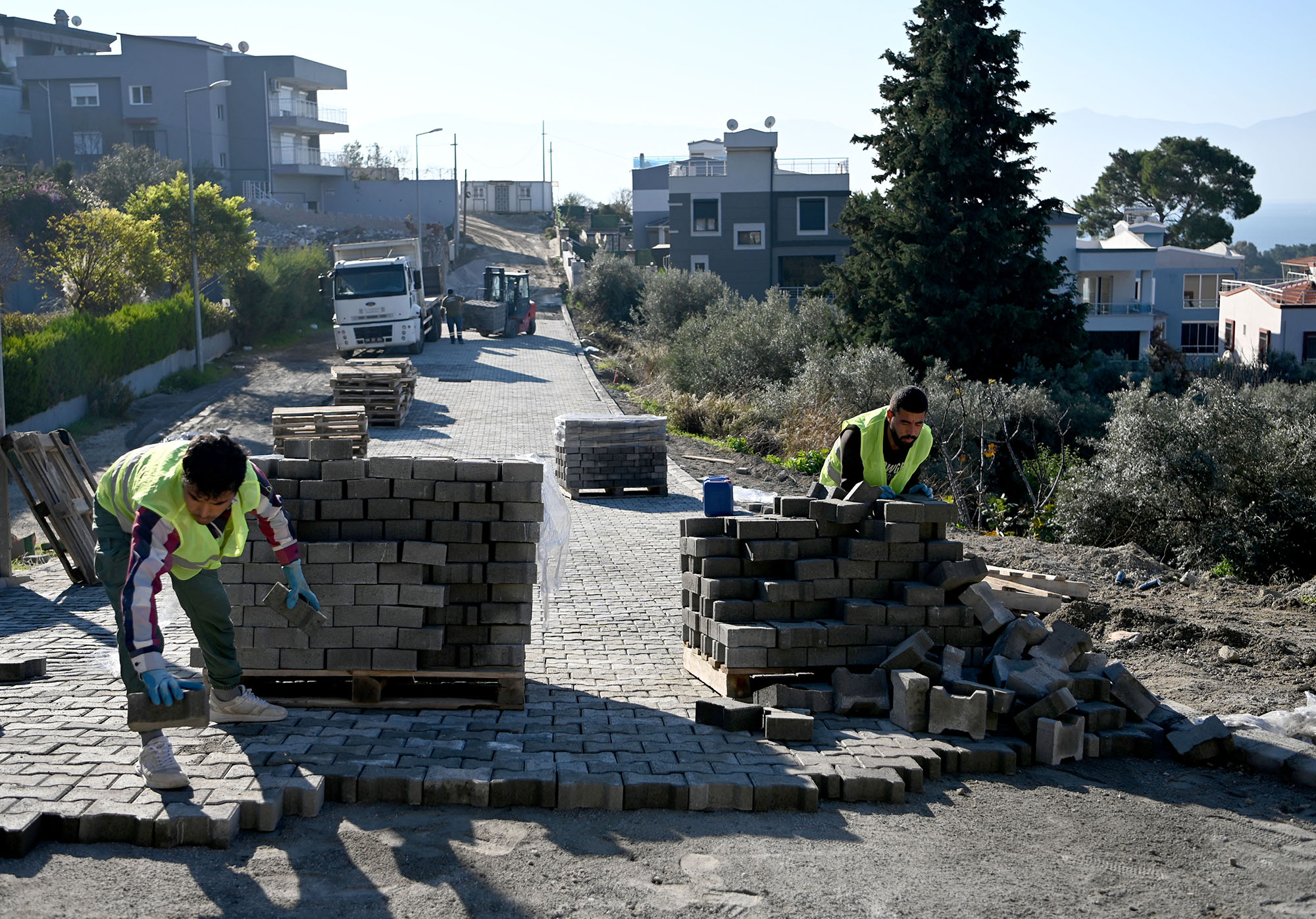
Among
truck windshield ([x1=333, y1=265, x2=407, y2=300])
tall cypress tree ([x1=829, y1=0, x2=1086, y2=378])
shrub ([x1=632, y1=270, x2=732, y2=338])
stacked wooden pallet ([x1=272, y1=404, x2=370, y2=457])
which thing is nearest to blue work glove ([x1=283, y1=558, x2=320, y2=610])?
stacked wooden pallet ([x1=272, y1=404, x2=370, y2=457])

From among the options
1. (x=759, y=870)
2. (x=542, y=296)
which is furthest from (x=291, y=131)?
(x=759, y=870)

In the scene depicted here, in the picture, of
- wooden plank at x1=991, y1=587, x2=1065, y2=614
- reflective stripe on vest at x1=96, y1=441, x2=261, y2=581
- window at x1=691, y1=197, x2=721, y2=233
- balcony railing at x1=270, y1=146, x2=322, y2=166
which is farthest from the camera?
balcony railing at x1=270, y1=146, x2=322, y2=166

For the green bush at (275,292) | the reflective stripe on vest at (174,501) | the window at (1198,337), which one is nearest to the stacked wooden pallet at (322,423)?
the reflective stripe on vest at (174,501)

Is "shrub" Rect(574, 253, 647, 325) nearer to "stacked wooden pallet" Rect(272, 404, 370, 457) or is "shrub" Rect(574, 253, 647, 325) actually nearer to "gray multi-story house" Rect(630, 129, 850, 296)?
"gray multi-story house" Rect(630, 129, 850, 296)

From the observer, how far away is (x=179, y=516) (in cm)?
504

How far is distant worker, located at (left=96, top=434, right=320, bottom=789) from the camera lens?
16.0 ft

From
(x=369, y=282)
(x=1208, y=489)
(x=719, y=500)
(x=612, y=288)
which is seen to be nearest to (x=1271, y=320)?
(x=612, y=288)

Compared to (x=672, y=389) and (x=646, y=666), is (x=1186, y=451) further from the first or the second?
(x=672, y=389)

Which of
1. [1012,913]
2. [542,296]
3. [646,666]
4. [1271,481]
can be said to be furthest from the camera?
[542,296]

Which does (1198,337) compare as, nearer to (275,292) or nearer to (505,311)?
(505,311)

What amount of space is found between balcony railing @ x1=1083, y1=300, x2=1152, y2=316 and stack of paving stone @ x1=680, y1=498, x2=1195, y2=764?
48239mm

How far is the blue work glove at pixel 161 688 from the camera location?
4867 mm

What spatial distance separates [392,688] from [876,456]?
3590 mm

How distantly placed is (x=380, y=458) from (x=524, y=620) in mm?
1310
